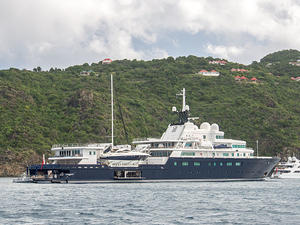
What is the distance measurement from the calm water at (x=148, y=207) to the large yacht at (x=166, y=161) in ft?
52.3

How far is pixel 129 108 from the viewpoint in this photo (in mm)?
133500

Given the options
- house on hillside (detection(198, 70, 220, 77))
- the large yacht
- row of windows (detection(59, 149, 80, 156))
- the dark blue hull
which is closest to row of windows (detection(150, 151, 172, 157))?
the large yacht

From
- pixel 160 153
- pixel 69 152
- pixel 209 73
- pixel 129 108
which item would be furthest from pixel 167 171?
pixel 209 73

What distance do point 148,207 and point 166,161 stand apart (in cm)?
3180

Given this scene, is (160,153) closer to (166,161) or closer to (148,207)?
(166,161)

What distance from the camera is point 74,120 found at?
121562 millimetres

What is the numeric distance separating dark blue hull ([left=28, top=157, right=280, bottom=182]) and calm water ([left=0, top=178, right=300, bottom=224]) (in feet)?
49.3

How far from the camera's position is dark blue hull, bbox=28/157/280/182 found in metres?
69.1

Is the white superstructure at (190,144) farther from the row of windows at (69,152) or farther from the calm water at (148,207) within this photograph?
the calm water at (148,207)

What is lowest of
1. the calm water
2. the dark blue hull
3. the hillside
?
the calm water

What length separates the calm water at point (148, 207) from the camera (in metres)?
34.7

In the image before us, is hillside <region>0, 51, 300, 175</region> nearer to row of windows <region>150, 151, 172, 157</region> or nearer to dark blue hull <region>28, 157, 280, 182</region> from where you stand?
dark blue hull <region>28, 157, 280, 182</region>

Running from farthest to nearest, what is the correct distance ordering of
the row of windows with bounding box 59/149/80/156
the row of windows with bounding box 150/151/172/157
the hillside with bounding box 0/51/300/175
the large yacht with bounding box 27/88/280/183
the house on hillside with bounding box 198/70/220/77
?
the house on hillside with bounding box 198/70/220/77, the hillside with bounding box 0/51/300/175, the row of windows with bounding box 150/151/172/157, the row of windows with bounding box 59/149/80/156, the large yacht with bounding box 27/88/280/183

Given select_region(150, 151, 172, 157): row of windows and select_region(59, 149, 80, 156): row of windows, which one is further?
select_region(150, 151, 172, 157): row of windows
